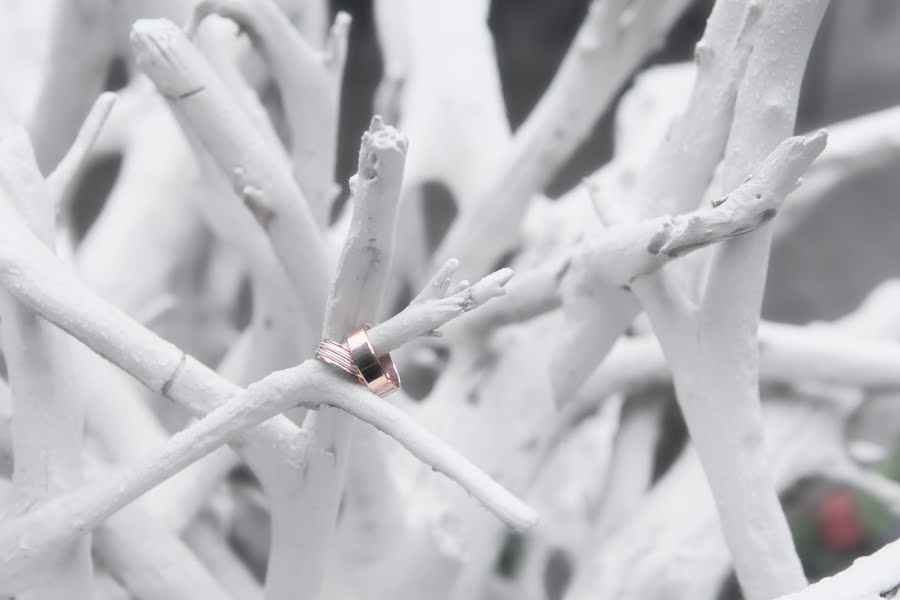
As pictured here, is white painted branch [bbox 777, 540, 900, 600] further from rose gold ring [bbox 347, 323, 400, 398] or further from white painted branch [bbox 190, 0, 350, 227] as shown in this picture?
white painted branch [bbox 190, 0, 350, 227]

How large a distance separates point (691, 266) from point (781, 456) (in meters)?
0.20

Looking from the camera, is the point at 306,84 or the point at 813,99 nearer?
the point at 306,84

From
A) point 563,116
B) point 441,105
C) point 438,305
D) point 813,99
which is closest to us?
point 438,305

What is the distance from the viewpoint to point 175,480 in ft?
1.53

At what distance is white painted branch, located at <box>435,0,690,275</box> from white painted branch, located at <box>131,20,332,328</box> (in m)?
0.13

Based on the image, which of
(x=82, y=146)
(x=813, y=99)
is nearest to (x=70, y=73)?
(x=82, y=146)

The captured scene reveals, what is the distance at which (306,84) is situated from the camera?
39cm

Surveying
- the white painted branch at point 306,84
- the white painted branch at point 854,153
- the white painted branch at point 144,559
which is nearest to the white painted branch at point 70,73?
the white painted branch at point 306,84

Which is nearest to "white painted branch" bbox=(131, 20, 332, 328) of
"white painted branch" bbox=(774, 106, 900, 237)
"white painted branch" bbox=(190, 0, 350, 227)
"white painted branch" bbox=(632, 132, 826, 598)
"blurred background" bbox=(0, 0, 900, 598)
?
"white painted branch" bbox=(190, 0, 350, 227)

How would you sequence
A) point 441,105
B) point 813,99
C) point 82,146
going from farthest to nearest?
1. point 813,99
2. point 441,105
3. point 82,146

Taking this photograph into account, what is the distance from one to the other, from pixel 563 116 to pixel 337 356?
24 cm

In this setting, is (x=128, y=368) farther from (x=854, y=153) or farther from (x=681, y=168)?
(x=854, y=153)

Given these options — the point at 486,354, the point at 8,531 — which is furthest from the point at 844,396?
the point at 8,531

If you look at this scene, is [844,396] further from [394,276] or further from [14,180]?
[14,180]
